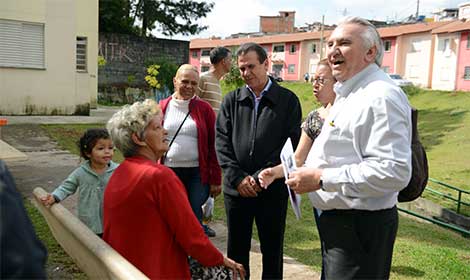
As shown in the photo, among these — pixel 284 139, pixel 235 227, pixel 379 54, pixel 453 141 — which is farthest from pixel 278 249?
pixel 453 141

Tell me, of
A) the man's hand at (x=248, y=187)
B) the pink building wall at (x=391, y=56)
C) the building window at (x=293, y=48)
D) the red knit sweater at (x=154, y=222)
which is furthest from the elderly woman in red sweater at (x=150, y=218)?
the building window at (x=293, y=48)

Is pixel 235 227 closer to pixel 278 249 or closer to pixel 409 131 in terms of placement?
pixel 278 249

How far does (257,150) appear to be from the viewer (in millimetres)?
3439

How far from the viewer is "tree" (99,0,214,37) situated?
27.8 meters

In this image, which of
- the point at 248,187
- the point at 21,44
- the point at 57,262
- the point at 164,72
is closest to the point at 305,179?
the point at 248,187

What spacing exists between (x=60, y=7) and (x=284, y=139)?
1328cm

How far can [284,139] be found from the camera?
11.4ft

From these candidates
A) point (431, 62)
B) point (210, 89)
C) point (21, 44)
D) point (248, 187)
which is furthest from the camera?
point (431, 62)

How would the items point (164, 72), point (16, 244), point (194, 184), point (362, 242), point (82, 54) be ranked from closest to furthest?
point (16, 244) < point (362, 242) < point (194, 184) < point (82, 54) < point (164, 72)

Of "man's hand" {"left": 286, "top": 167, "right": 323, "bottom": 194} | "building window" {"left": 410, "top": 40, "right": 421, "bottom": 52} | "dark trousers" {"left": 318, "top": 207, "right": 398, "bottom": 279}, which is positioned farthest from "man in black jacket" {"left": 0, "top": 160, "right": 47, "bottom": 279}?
"building window" {"left": 410, "top": 40, "right": 421, "bottom": 52}

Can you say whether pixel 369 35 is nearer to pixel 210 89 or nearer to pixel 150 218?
pixel 150 218

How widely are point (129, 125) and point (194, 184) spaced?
1857 millimetres

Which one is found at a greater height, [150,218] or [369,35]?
[369,35]

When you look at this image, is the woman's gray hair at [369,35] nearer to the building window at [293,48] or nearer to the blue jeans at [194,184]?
the blue jeans at [194,184]
